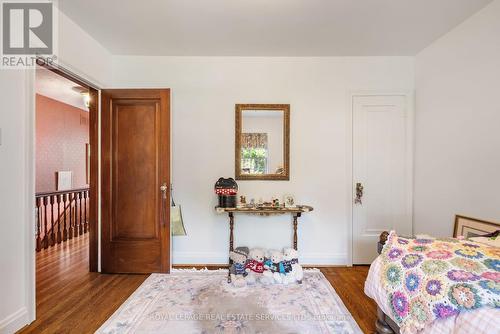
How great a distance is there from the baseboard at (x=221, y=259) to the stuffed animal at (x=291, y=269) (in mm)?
483

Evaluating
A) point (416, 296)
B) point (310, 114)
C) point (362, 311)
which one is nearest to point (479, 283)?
point (416, 296)

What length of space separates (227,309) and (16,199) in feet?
5.96

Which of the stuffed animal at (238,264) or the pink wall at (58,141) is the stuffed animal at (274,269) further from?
the pink wall at (58,141)

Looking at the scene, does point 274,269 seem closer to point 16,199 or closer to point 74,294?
point 74,294

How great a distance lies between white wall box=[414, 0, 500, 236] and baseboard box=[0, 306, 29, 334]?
3806mm

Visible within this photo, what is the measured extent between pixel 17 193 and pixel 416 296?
2.65 meters

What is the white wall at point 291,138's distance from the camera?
118 inches

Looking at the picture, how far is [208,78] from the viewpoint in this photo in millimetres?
3012

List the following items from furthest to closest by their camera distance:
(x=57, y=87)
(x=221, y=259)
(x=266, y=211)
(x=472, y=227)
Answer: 1. (x=57, y=87)
2. (x=221, y=259)
3. (x=266, y=211)
4. (x=472, y=227)

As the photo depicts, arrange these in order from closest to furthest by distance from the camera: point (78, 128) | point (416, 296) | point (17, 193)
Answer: point (416, 296), point (17, 193), point (78, 128)

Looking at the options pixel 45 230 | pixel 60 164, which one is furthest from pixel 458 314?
pixel 60 164

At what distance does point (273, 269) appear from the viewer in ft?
8.51

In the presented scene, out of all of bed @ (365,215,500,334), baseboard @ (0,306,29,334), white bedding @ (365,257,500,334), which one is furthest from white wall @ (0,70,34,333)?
white bedding @ (365,257,500,334)

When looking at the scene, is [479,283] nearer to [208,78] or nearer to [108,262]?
[208,78]
